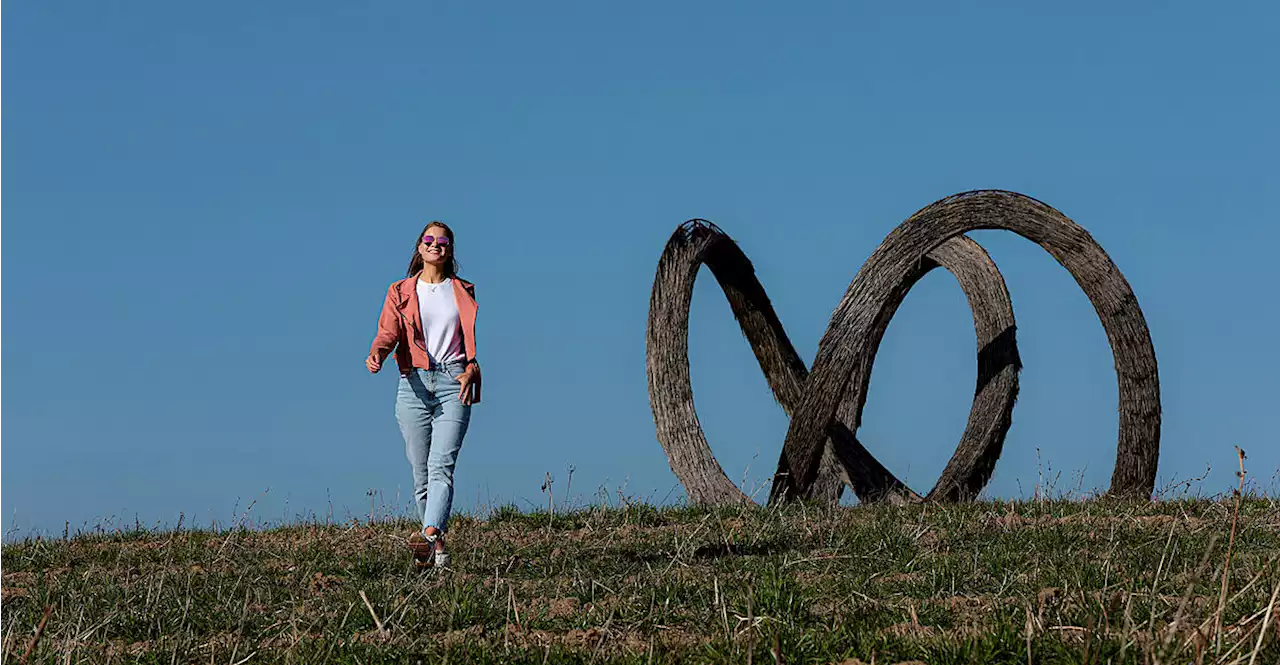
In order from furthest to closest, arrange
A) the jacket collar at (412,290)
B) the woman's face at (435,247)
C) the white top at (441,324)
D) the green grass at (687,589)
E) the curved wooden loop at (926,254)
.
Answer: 1. the curved wooden loop at (926,254)
2. the woman's face at (435,247)
3. the jacket collar at (412,290)
4. the white top at (441,324)
5. the green grass at (687,589)

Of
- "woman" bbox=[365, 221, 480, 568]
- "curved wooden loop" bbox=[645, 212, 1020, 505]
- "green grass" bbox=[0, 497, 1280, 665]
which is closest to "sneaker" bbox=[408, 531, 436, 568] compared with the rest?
"woman" bbox=[365, 221, 480, 568]

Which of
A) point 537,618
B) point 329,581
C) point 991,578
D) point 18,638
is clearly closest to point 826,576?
point 991,578

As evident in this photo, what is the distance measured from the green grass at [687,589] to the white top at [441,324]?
4.75 feet

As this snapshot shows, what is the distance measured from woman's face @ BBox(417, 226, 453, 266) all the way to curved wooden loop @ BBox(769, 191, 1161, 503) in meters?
4.96

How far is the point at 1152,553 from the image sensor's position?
7.80 m

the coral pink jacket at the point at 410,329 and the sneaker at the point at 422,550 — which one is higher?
the coral pink jacket at the point at 410,329

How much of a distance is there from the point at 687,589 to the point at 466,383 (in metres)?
2.37

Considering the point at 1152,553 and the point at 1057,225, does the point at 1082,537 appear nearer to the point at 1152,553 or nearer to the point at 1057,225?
the point at 1152,553

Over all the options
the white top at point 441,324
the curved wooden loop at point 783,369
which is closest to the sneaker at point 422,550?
the white top at point 441,324

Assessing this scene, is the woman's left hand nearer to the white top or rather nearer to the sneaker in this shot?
the white top

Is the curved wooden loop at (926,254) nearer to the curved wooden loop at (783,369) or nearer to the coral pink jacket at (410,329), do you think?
the curved wooden loop at (783,369)

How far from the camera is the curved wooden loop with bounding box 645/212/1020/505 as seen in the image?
41.8 feet

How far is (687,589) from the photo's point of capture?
6.33 meters

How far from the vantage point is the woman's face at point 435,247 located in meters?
8.34
